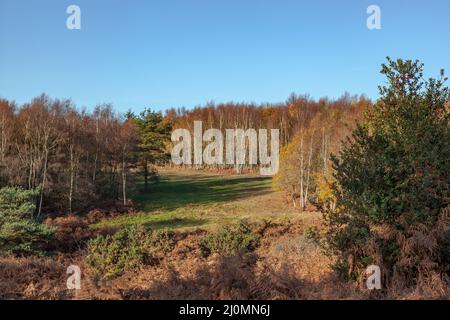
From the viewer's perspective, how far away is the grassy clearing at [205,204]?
27891 mm

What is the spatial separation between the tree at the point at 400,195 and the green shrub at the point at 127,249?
9.26m

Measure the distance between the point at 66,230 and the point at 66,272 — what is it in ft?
→ 57.0

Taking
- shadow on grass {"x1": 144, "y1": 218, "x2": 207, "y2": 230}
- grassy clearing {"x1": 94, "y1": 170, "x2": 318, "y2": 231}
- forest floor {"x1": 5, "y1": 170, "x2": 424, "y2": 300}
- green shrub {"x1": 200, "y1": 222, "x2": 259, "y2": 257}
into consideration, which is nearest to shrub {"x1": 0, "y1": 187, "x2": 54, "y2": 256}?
forest floor {"x1": 5, "y1": 170, "x2": 424, "y2": 300}

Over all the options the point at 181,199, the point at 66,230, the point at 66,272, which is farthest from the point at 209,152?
the point at 66,272

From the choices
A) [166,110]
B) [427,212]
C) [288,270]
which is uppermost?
[166,110]

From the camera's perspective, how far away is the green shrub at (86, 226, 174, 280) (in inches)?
580

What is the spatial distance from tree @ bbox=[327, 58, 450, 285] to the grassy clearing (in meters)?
17.1

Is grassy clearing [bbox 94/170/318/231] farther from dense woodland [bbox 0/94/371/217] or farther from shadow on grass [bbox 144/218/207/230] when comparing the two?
dense woodland [bbox 0/94/371/217]

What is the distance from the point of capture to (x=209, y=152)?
63844 mm

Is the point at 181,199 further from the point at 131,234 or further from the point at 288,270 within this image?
the point at 288,270

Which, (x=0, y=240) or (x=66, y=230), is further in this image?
(x=66, y=230)

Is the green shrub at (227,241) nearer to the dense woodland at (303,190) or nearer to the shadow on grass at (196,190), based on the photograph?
the dense woodland at (303,190)

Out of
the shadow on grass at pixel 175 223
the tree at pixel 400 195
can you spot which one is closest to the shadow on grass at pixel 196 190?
the shadow on grass at pixel 175 223
